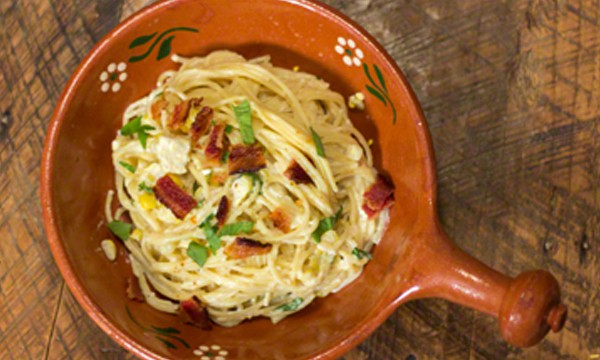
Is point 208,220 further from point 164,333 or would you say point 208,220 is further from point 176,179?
point 164,333

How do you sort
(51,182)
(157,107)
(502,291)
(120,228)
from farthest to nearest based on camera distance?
(120,228) → (157,107) → (51,182) → (502,291)

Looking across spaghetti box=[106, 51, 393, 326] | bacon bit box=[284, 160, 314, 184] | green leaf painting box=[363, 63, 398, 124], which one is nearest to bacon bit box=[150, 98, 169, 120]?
spaghetti box=[106, 51, 393, 326]

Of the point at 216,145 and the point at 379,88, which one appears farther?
the point at 379,88

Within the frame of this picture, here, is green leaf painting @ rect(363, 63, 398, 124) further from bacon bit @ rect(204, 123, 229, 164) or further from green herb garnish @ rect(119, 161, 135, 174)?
green herb garnish @ rect(119, 161, 135, 174)

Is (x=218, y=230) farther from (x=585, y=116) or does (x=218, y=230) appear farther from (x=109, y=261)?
(x=585, y=116)

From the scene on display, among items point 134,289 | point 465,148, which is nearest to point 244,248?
point 134,289

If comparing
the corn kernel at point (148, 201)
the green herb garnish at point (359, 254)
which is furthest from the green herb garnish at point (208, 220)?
the green herb garnish at point (359, 254)
